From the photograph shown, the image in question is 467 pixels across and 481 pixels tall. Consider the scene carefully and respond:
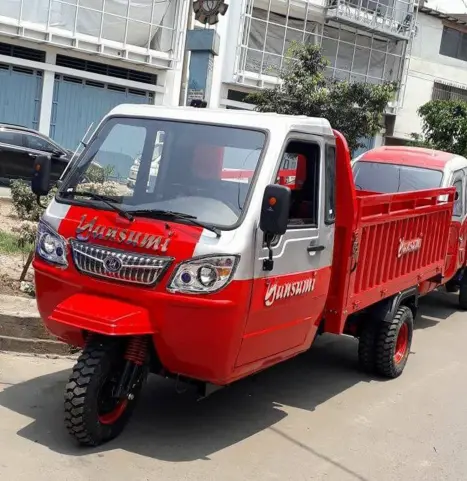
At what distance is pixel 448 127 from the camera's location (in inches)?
750

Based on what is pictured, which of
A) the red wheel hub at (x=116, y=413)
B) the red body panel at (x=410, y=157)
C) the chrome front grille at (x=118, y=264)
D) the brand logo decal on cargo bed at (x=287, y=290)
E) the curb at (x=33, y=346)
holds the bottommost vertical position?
the curb at (x=33, y=346)

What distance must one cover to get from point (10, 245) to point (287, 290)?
527 cm

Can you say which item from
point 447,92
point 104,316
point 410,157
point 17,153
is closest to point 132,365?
point 104,316

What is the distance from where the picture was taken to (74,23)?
719 inches

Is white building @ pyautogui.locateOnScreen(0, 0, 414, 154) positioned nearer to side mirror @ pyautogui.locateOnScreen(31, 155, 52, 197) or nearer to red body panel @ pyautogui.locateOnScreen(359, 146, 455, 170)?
red body panel @ pyautogui.locateOnScreen(359, 146, 455, 170)

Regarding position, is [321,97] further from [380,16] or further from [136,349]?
[380,16]

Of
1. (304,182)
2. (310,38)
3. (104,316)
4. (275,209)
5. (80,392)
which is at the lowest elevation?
(80,392)

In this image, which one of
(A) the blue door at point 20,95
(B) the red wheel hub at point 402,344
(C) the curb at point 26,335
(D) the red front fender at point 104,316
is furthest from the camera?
(A) the blue door at point 20,95

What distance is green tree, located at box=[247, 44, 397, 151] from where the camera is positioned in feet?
41.0

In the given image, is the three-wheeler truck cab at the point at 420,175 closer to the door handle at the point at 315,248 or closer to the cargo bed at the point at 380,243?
the cargo bed at the point at 380,243

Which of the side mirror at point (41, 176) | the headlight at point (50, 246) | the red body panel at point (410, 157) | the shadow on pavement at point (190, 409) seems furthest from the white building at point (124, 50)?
the headlight at point (50, 246)

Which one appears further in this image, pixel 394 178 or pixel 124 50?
pixel 124 50

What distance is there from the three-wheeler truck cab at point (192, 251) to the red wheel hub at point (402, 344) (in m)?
1.33

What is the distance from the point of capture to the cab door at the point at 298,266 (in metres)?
4.34
